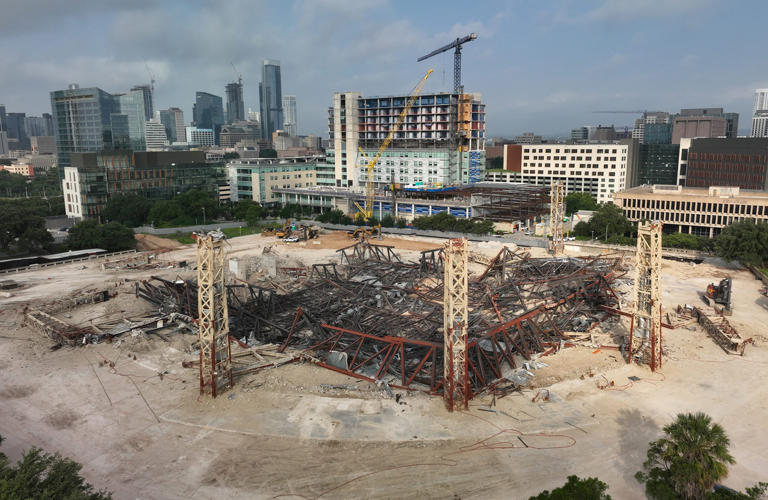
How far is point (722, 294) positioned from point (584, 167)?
3134 inches

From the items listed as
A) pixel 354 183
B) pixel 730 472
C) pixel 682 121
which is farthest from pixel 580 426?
pixel 682 121

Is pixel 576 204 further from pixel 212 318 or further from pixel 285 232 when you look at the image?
pixel 212 318

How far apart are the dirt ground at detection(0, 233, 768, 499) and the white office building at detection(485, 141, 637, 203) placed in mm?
85699

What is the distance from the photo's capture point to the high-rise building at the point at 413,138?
112m

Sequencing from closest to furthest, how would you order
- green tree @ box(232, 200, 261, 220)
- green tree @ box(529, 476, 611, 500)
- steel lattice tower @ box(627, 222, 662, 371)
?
green tree @ box(529, 476, 611, 500) < steel lattice tower @ box(627, 222, 662, 371) < green tree @ box(232, 200, 261, 220)

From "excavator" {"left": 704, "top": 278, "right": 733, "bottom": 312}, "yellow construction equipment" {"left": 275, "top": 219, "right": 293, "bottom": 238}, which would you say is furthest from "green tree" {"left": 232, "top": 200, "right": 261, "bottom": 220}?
"excavator" {"left": 704, "top": 278, "right": 733, "bottom": 312}

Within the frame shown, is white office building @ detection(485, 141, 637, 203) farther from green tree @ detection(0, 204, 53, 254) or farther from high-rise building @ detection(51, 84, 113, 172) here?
high-rise building @ detection(51, 84, 113, 172)

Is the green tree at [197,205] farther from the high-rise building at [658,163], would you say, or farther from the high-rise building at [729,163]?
the high-rise building at [658,163]

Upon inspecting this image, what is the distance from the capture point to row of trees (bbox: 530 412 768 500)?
17266 millimetres

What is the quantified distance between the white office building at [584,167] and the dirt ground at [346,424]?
3374 inches

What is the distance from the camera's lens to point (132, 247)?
250ft

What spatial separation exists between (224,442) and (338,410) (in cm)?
609

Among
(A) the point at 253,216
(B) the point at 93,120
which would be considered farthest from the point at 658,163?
(B) the point at 93,120

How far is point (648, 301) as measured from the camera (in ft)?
117
